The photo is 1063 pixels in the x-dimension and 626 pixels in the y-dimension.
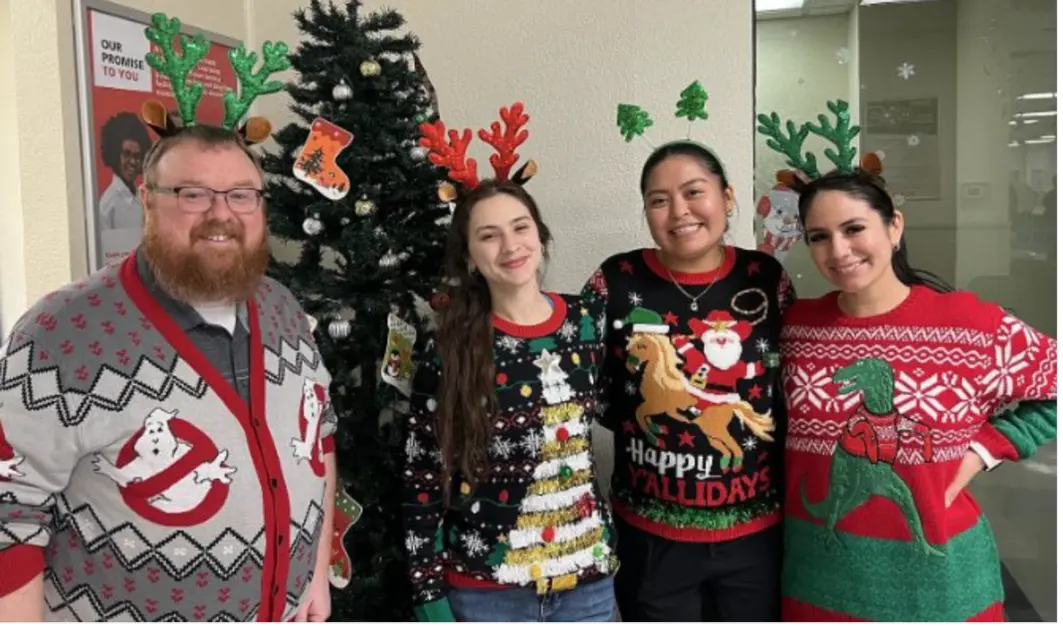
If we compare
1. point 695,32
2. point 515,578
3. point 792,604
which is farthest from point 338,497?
point 695,32

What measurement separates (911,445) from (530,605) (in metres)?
0.92

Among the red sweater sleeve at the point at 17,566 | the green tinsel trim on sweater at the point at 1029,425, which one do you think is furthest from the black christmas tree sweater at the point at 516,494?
the green tinsel trim on sweater at the point at 1029,425

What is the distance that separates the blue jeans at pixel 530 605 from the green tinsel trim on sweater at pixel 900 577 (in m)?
0.51

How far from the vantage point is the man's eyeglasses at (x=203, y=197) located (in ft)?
4.92

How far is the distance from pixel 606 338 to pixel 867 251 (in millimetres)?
650

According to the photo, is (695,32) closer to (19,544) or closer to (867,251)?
(867,251)

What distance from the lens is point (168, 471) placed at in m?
1.42

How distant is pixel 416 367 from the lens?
1972 mm

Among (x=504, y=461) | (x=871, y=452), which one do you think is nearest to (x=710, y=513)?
(x=871, y=452)

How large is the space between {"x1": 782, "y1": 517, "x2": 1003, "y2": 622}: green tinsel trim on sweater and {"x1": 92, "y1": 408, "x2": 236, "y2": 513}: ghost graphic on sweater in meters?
1.33

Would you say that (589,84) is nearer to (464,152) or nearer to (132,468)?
(464,152)

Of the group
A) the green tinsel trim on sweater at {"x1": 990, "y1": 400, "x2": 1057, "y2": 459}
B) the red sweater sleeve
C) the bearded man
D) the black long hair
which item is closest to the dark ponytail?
the bearded man

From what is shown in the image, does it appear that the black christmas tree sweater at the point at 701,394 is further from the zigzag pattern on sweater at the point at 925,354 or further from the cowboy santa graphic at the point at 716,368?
the zigzag pattern on sweater at the point at 925,354

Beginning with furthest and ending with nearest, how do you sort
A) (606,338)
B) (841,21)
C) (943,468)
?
(841,21), (606,338), (943,468)
